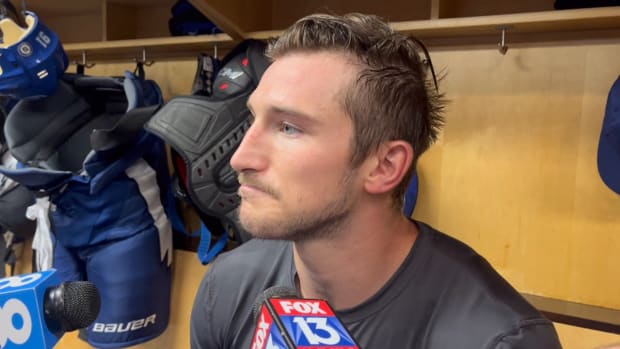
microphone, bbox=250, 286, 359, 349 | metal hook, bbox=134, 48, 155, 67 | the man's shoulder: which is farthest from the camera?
metal hook, bbox=134, 48, 155, 67

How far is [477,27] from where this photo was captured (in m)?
1.07

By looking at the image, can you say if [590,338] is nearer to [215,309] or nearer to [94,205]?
[215,309]

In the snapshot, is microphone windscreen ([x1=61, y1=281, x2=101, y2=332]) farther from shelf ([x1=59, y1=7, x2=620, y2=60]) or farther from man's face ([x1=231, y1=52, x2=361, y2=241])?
shelf ([x1=59, y1=7, x2=620, y2=60])

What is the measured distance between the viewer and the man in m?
0.66

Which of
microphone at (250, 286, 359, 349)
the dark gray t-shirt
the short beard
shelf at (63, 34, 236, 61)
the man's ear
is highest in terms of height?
shelf at (63, 34, 236, 61)

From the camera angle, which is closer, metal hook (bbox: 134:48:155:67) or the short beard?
the short beard

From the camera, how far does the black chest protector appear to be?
119 cm

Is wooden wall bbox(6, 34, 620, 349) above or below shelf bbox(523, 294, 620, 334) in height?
above

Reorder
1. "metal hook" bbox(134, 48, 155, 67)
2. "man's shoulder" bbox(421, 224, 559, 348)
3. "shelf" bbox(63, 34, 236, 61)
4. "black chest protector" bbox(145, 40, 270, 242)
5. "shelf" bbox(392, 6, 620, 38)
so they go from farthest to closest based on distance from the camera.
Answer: "metal hook" bbox(134, 48, 155, 67), "shelf" bbox(63, 34, 236, 61), "black chest protector" bbox(145, 40, 270, 242), "shelf" bbox(392, 6, 620, 38), "man's shoulder" bbox(421, 224, 559, 348)

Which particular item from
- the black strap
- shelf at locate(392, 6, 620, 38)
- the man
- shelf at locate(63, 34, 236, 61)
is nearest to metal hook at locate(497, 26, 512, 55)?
shelf at locate(392, 6, 620, 38)

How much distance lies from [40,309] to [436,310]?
45 centimetres

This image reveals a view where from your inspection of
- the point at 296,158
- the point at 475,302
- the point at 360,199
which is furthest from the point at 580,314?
the point at 296,158

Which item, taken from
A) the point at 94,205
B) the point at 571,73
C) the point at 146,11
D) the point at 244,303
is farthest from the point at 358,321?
the point at 146,11

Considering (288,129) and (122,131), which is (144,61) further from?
(288,129)
